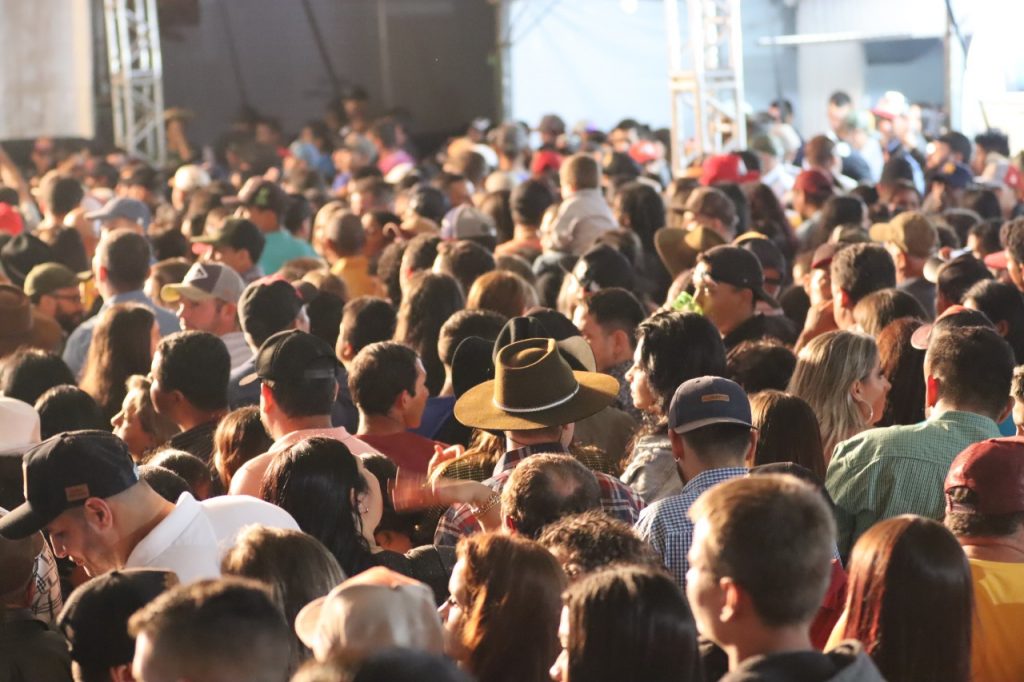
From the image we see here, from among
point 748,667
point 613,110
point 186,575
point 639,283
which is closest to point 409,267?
point 639,283

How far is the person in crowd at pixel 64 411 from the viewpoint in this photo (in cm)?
507

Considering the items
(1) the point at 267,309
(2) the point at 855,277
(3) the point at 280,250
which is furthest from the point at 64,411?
(3) the point at 280,250

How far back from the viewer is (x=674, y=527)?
11.4 ft

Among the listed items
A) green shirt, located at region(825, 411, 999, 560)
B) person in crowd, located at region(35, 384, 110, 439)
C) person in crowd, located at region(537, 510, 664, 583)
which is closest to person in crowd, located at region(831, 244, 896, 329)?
green shirt, located at region(825, 411, 999, 560)

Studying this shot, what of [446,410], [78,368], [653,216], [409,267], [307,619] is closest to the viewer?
[307,619]

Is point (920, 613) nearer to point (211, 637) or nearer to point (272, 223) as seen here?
point (211, 637)

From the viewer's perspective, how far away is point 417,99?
73.6 ft

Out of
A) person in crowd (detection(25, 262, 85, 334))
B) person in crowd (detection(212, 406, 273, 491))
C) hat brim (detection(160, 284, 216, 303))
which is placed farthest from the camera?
person in crowd (detection(25, 262, 85, 334))

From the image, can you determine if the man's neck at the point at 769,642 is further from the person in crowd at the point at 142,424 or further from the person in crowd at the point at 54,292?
the person in crowd at the point at 54,292

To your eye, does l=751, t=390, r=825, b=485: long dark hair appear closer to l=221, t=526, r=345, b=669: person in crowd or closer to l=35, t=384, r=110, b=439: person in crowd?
l=221, t=526, r=345, b=669: person in crowd

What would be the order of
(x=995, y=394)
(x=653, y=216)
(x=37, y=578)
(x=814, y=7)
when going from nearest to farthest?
1. (x=37, y=578)
2. (x=995, y=394)
3. (x=653, y=216)
4. (x=814, y=7)

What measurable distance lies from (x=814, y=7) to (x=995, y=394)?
58.4ft

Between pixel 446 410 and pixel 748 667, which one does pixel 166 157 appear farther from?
pixel 748 667

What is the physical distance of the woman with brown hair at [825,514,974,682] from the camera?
2.81m
